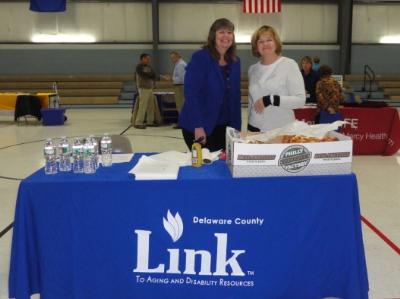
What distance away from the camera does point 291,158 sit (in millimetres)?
1741

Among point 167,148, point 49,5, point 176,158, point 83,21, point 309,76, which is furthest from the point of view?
point 83,21

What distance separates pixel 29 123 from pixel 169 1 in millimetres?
6701

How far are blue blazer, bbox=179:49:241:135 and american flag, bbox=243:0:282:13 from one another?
988 cm

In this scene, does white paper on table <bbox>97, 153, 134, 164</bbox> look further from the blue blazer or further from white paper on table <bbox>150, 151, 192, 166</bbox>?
Result: the blue blazer

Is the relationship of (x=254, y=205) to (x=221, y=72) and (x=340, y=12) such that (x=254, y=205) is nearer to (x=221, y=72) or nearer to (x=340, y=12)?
(x=221, y=72)

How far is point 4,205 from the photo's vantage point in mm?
3514

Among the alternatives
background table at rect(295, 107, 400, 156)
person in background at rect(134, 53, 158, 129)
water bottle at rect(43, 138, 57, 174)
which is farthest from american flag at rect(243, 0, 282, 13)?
water bottle at rect(43, 138, 57, 174)

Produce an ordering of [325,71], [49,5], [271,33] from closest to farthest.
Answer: [271,33] < [325,71] < [49,5]

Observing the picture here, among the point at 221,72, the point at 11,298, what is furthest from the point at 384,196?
the point at 11,298

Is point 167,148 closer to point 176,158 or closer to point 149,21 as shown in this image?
point 176,158

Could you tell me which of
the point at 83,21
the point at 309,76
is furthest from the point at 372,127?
the point at 83,21

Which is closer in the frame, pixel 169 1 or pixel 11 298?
pixel 11 298

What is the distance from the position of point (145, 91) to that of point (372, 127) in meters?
4.03

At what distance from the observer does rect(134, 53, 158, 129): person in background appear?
7820 millimetres
